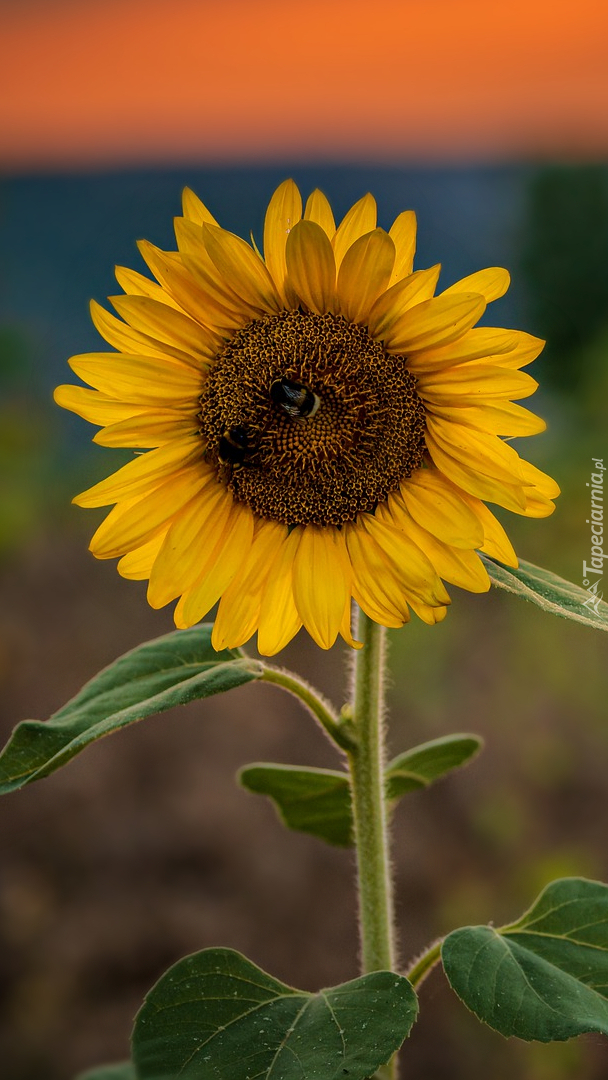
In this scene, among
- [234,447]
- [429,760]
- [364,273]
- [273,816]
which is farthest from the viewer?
[273,816]

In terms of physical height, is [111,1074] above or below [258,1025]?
below

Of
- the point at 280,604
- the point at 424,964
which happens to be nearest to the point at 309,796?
the point at 424,964

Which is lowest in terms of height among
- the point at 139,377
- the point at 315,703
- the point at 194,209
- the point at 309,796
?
the point at 309,796

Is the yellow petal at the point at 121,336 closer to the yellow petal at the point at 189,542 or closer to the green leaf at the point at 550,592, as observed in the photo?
the yellow petal at the point at 189,542

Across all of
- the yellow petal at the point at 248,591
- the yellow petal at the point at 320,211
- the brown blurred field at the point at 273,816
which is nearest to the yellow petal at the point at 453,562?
the yellow petal at the point at 248,591

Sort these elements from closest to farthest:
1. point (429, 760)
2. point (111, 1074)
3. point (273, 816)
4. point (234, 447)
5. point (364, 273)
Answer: point (364, 273) < point (234, 447) < point (429, 760) < point (111, 1074) < point (273, 816)

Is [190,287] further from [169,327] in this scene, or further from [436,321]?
[436,321]

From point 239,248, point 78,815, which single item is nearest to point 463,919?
point 78,815
